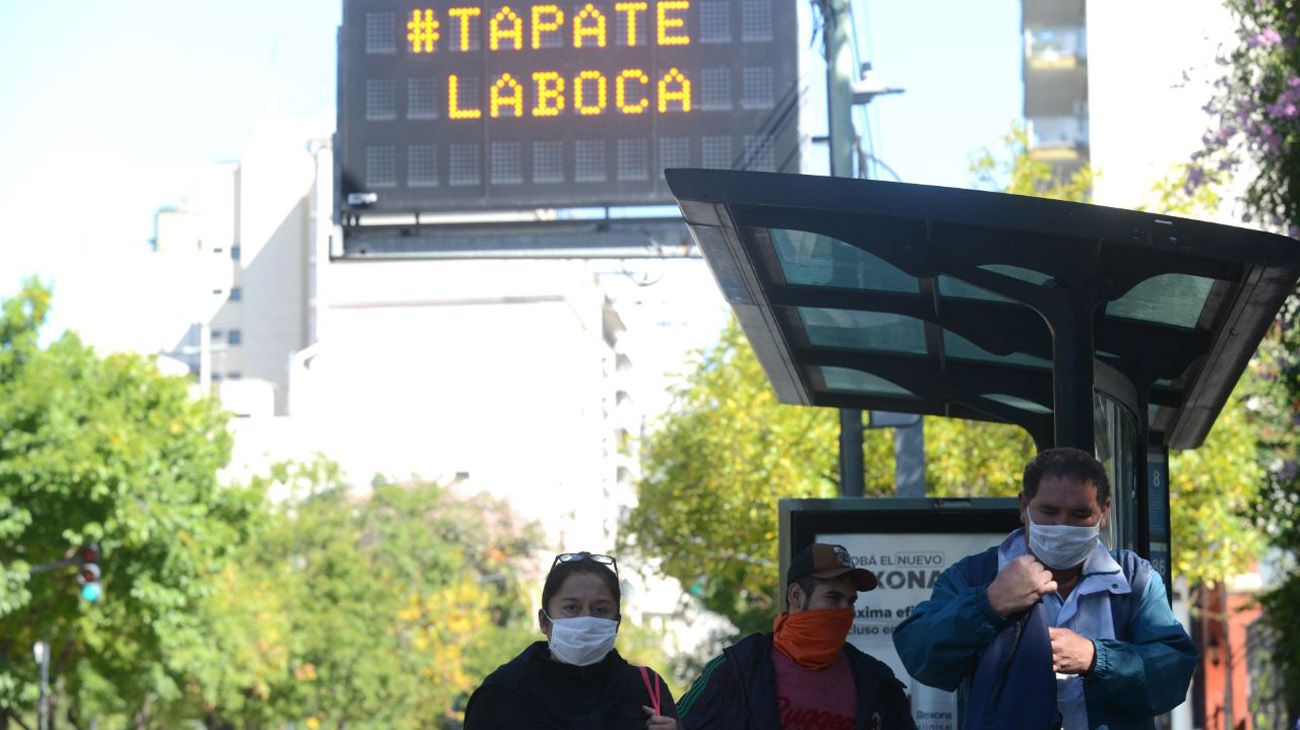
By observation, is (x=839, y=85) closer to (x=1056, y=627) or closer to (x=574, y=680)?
(x=574, y=680)

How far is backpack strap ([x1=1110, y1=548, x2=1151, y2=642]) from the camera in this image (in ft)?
16.5

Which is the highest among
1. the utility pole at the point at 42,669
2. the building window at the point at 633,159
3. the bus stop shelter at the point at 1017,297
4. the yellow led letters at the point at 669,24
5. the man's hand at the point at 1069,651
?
the yellow led letters at the point at 669,24

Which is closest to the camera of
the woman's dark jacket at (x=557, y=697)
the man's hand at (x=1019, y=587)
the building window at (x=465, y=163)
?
the man's hand at (x=1019, y=587)

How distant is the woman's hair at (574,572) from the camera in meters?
5.57

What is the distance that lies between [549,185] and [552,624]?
10.7 m

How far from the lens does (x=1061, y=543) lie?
483 centimetres

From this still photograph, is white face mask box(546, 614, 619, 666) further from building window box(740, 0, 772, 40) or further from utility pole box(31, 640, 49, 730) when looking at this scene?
utility pole box(31, 640, 49, 730)

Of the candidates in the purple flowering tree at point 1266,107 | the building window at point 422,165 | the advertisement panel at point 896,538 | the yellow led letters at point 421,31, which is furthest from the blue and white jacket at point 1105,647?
the purple flowering tree at point 1266,107

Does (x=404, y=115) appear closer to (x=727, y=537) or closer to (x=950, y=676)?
(x=950, y=676)

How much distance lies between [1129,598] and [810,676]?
1141mm

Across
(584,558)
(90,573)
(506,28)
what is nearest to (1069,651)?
(584,558)

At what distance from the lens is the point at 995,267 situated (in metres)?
7.26

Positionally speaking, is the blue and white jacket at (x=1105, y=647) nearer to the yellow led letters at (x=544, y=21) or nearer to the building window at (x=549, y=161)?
the building window at (x=549, y=161)

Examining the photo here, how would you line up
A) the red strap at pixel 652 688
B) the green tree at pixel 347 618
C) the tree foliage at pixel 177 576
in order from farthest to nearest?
the green tree at pixel 347 618
the tree foliage at pixel 177 576
the red strap at pixel 652 688
